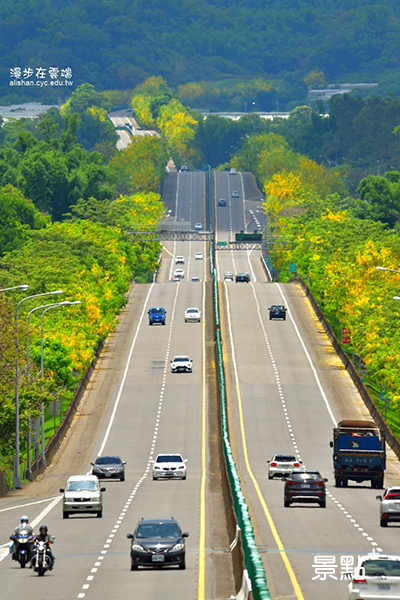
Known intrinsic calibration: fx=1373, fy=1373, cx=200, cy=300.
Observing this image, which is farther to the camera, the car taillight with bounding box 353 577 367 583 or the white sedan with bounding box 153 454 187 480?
the white sedan with bounding box 153 454 187 480

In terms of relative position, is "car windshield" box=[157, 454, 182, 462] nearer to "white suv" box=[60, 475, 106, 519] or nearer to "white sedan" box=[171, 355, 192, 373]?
"white suv" box=[60, 475, 106, 519]

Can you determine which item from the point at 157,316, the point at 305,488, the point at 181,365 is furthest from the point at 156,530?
the point at 157,316

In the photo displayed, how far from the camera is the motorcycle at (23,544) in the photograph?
1425 inches

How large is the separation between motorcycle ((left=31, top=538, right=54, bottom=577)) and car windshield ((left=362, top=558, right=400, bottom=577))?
34.4ft

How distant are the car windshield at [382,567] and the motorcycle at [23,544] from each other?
11392 millimetres

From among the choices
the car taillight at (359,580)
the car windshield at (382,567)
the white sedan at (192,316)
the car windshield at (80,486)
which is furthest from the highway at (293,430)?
the car windshield at (80,486)

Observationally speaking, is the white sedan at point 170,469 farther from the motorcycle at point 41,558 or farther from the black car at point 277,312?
the black car at point 277,312

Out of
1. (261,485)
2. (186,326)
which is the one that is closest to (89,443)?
(261,485)

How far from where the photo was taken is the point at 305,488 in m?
51.4

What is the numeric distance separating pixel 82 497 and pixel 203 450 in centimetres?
3077

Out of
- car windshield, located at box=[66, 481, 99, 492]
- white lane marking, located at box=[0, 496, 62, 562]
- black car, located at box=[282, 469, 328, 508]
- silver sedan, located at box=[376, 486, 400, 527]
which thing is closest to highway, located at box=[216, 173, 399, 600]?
black car, located at box=[282, 469, 328, 508]

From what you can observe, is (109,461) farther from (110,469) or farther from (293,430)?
(293,430)

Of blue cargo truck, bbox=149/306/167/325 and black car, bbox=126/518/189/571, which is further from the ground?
black car, bbox=126/518/189/571

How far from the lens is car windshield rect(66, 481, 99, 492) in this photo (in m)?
49.5
